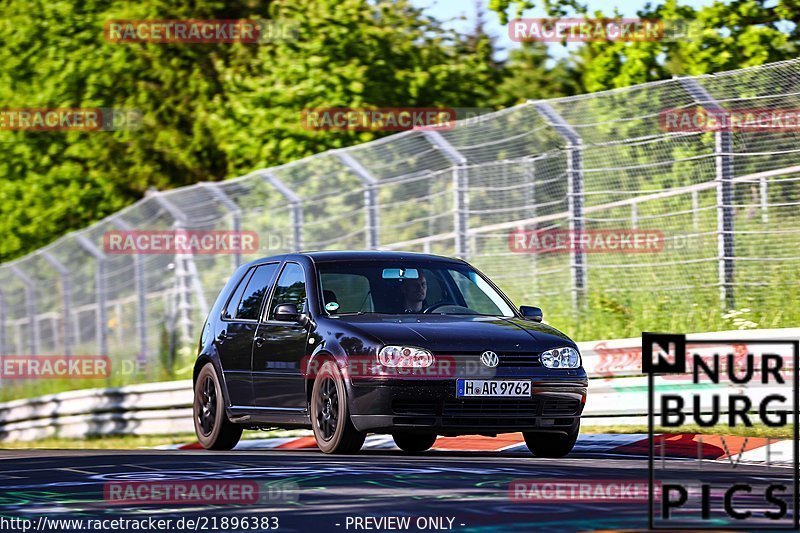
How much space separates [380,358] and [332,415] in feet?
2.52

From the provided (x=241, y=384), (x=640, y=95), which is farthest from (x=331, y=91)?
(x=241, y=384)

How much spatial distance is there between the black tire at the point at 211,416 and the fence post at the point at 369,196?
471cm

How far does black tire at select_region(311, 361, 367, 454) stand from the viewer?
12125 mm

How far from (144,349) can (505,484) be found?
14649mm

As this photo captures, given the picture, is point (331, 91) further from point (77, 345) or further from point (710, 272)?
point (710, 272)

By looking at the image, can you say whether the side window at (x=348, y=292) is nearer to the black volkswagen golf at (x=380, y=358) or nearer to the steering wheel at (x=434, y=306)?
the black volkswagen golf at (x=380, y=358)

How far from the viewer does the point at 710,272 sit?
16391 millimetres

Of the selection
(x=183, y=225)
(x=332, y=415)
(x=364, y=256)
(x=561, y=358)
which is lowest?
(x=332, y=415)

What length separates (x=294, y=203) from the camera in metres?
20.5

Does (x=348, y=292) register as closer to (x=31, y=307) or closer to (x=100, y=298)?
(x=100, y=298)

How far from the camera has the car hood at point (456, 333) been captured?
12.0 metres
